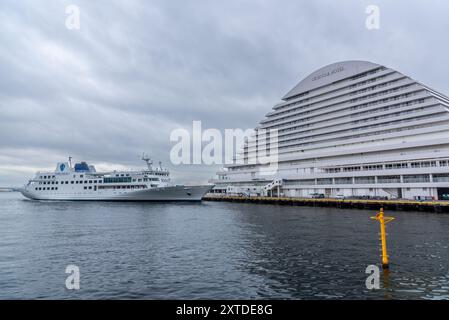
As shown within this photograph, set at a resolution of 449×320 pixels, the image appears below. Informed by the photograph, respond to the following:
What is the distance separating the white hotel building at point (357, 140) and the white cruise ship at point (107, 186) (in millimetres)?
31787

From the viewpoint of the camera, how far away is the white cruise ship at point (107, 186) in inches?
3750

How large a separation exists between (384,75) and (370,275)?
89394 millimetres

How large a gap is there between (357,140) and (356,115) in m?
9.19

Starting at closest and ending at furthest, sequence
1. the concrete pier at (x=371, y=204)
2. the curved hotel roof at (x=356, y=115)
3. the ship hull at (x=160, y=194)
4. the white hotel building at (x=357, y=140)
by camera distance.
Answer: the concrete pier at (x=371, y=204) → the white hotel building at (x=357, y=140) → the curved hotel roof at (x=356, y=115) → the ship hull at (x=160, y=194)

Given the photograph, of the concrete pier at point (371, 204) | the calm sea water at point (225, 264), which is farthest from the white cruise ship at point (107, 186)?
the calm sea water at point (225, 264)

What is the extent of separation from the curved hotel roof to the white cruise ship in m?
41.8

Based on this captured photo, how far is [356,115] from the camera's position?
9538 cm

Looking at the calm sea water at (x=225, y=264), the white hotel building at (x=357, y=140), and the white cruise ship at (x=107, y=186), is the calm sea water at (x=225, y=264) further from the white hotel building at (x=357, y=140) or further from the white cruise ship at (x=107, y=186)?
the white cruise ship at (x=107, y=186)

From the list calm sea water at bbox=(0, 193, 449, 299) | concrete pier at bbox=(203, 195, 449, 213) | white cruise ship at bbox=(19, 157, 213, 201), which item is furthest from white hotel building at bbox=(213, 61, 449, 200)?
calm sea water at bbox=(0, 193, 449, 299)

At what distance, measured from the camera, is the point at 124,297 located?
1399 centimetres

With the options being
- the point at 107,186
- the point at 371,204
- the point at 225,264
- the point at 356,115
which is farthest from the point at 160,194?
the point at 225,264

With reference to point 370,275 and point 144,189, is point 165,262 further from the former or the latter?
point 144,189

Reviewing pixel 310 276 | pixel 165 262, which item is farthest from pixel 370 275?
pixel 165 262

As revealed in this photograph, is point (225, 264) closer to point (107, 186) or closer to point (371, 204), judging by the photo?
point (371, 204)
